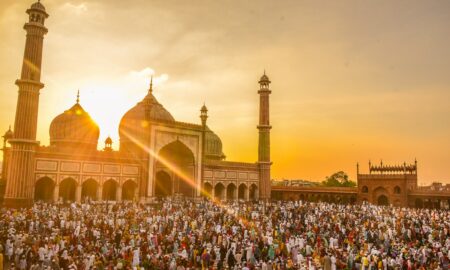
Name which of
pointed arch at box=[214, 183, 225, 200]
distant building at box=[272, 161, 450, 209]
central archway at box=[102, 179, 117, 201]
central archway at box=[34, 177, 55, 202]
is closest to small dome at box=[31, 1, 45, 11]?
central archway at box=[34, 177, 55, 202]

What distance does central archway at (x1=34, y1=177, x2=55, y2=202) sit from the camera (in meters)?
28.1

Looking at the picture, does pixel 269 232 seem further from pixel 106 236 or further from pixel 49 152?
pixel 49 152

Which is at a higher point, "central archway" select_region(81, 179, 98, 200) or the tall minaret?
the tall minaret

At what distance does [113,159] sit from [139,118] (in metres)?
8.01

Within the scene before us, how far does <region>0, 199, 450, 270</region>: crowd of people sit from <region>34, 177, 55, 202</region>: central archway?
814 centimetres

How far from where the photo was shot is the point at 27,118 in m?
25.2

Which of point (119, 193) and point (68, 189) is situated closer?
point (68, 189)

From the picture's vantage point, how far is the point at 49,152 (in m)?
26.7

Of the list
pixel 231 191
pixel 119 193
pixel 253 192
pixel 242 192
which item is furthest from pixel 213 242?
pixel 253 192

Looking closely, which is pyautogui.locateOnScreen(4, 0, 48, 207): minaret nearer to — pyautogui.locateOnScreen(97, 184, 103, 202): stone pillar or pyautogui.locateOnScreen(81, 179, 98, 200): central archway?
pyautogui.locateOnScreen(97, 184, 103, 202): stone pillar

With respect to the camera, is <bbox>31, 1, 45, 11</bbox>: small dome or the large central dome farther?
the large central dome

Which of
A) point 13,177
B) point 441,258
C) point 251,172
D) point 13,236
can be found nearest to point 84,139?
point 13,177

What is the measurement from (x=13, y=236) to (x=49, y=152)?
13.8 metres

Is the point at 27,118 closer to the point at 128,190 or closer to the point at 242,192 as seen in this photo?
the point at 128,190
